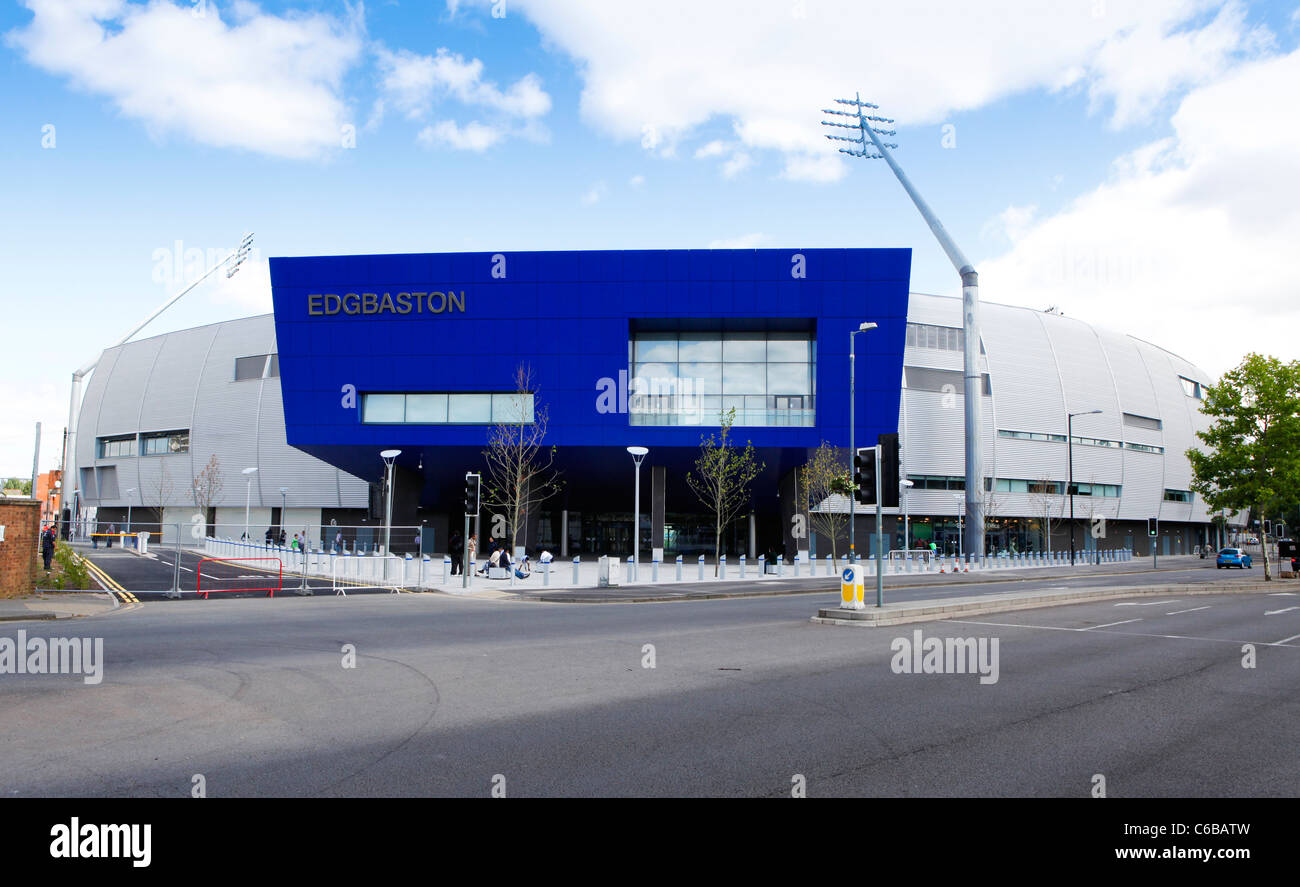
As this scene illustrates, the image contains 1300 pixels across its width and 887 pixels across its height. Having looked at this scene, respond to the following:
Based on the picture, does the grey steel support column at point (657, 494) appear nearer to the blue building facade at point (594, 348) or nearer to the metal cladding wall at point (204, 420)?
the blue building facade at point (594, 348)

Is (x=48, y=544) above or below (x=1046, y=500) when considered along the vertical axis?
below

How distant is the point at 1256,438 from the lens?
6312 cm

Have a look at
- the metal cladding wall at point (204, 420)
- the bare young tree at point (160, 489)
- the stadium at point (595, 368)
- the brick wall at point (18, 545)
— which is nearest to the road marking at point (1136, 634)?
the brick wall at point (18, 545)

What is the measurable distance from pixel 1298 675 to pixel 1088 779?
7.50 meters

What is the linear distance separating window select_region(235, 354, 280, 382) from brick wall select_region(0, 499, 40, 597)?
61.5 m

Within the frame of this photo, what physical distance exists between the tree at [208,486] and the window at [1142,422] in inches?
3422

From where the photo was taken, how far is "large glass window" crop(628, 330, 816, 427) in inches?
1843

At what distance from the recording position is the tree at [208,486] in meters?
75.6

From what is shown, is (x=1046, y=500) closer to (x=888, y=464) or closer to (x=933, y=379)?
(x=933, y=379)

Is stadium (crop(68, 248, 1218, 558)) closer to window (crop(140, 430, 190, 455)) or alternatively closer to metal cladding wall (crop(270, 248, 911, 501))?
metal cladding wall (crop(270, 248, 911, 501))

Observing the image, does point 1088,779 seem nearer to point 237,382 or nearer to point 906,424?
point 906,424

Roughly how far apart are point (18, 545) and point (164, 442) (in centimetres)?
7421

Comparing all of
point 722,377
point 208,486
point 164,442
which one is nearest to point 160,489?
point 208,486

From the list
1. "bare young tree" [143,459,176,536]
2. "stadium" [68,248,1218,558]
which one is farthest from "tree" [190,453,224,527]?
"stadium" [68,248,1218,558]
